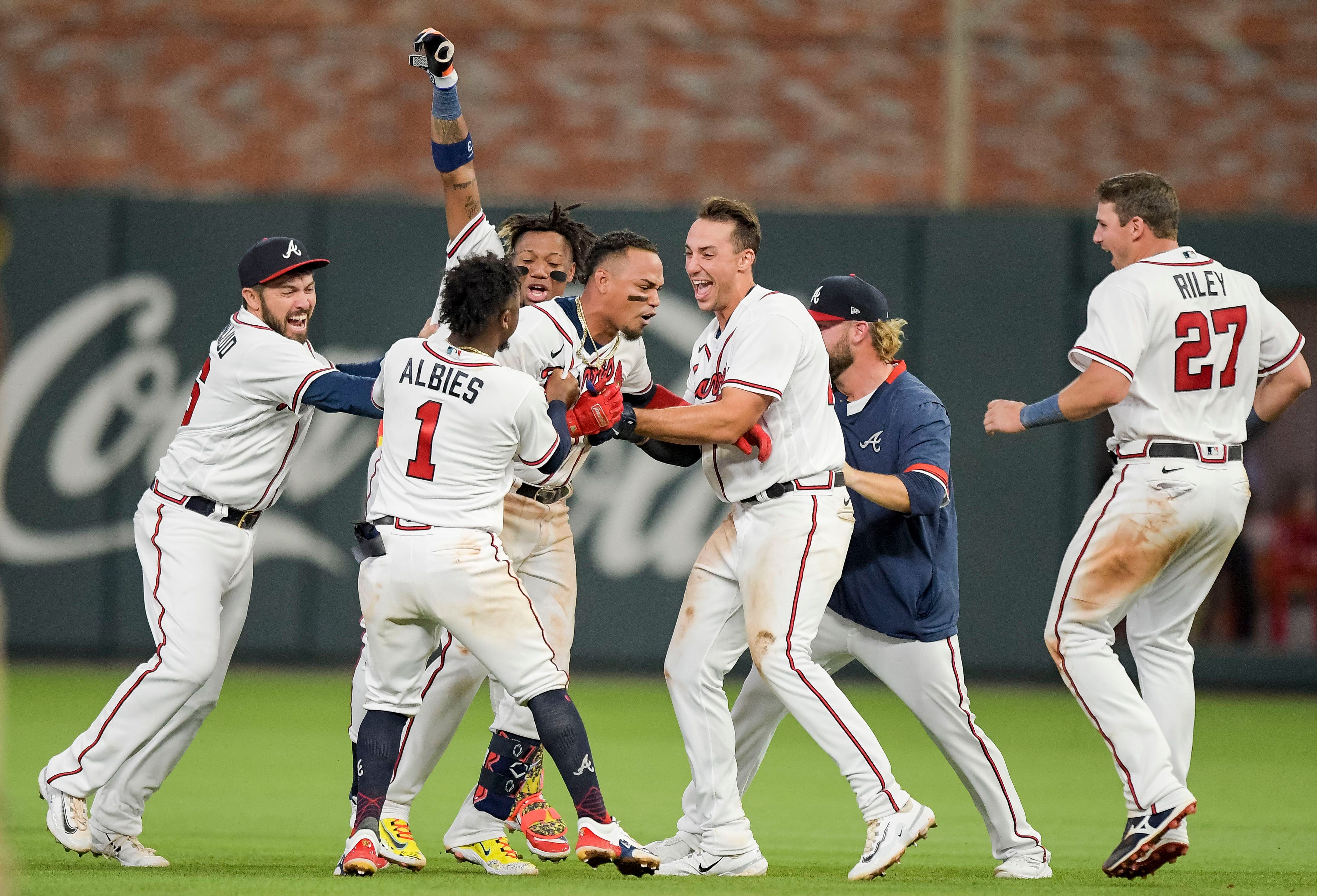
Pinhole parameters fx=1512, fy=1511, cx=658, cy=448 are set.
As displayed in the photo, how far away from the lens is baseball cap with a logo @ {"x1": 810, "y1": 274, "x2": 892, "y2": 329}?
19.0 ft

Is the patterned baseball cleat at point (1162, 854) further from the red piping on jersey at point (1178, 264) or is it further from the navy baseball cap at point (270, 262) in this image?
the navy baseball cap at point (270, 262)

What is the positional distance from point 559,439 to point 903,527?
143 cm

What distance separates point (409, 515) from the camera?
16.5ft

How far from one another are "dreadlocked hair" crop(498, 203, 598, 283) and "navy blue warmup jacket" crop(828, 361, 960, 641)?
1360 mm

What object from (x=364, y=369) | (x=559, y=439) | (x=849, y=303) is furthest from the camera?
(x=364, y=369)

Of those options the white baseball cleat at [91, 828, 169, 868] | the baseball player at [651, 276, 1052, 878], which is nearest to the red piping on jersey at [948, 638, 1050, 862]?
the baseball player at [651, 276, 1052, 878]

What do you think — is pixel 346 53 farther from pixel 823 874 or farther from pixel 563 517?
pixel 823 874

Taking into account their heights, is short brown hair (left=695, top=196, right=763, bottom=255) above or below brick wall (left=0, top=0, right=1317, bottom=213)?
below

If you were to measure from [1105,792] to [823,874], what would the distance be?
301cm

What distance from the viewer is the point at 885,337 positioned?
5.84 metres

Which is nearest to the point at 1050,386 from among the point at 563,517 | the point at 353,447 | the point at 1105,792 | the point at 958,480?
the point at 958,480

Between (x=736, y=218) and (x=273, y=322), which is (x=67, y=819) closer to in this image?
(x=273, y=322)

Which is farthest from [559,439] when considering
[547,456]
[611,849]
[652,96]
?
[652,96]

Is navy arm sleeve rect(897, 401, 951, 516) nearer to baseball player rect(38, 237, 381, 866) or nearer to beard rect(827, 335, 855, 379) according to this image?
beard rect(827, 335, 855, 379)
